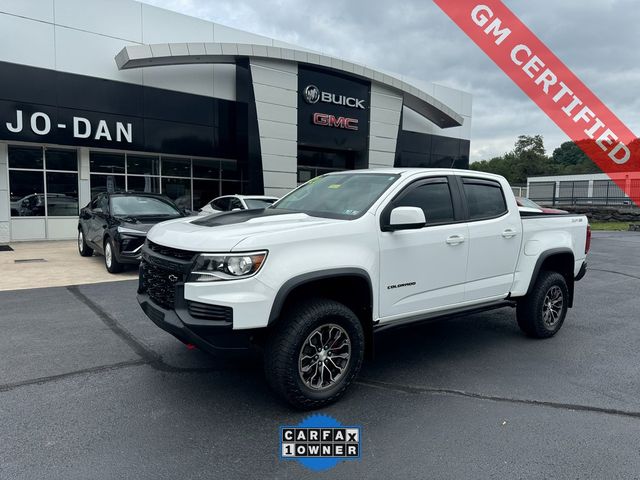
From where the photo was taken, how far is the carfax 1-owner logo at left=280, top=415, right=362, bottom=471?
9.84 ft

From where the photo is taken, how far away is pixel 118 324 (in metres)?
5.75

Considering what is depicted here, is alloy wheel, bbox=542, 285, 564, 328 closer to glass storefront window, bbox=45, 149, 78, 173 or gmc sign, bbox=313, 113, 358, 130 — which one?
gmc sign, bbox=313, 113, 358, 130

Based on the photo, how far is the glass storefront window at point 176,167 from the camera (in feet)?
56.9

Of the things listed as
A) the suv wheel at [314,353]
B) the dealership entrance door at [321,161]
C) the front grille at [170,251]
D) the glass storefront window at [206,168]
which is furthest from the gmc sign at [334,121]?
the suv wheel at [314,353]

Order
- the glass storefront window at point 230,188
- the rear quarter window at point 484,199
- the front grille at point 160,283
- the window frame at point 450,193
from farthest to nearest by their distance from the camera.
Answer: the glass storefront window at point 230,188 < the rear quarter window at point 484,199 < the window frame at point 450,193 < the front grille at point 160,283

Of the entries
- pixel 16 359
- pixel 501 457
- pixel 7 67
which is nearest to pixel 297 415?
pixel 501 457

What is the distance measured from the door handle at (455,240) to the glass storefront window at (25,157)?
49.0ft

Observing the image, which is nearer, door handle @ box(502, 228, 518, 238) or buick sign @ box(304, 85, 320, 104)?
door handle @ box(502, 228, 518, 238)

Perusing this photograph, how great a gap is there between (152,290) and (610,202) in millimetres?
35240

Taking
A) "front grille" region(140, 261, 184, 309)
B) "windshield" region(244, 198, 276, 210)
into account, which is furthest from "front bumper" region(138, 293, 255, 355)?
"windshield" region(244, 198, 276, 210)

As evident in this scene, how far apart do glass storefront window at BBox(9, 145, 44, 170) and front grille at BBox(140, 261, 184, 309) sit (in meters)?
13.4

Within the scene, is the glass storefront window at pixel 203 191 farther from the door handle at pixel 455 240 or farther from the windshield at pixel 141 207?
the door handle at pixel 455 240

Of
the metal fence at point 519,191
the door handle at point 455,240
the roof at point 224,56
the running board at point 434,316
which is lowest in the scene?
the running board at point 434,316

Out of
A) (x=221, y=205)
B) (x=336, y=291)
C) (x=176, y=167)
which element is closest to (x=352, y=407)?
(x=336, y=291)
